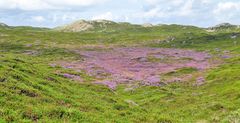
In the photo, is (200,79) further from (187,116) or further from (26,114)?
(26,114)

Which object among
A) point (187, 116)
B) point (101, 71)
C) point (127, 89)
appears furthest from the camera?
point (101, 71)

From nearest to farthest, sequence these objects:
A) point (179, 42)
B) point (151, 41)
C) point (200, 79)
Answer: point (200, 79)
point (179, 42)
point (151, 41)

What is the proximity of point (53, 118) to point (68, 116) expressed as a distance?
1104mm

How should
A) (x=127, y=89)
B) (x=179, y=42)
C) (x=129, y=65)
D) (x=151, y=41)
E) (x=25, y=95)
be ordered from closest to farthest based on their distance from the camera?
1. (x=25, y=95)
2. (x=127, y=89)
3. (x=129, y=65)
4. (x=179, y=42)
5. (x=151, y=41)

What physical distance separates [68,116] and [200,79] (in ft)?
141

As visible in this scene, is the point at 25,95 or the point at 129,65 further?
the point at 129,65

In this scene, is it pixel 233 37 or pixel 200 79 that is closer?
pixel 200 79

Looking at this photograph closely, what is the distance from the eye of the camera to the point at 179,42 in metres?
167


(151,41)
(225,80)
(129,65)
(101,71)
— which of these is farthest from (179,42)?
(225,80)

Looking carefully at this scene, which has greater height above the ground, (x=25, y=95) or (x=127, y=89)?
(x=25, y=95)

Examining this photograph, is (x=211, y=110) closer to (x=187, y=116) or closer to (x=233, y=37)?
(x=187, y=116)

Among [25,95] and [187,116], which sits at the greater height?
[25,95]

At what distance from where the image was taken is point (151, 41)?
18025 centimetres

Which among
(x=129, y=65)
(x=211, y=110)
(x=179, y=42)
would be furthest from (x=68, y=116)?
(x=179, y=42)
